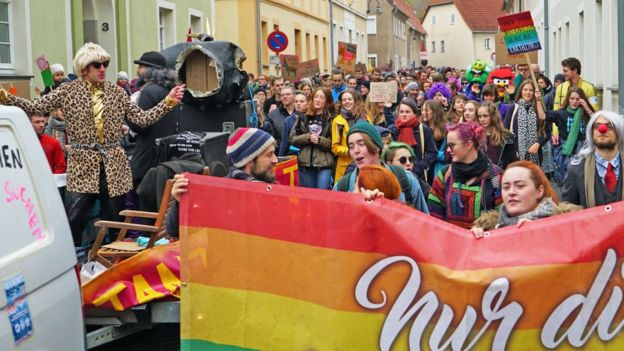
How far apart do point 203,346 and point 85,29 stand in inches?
748

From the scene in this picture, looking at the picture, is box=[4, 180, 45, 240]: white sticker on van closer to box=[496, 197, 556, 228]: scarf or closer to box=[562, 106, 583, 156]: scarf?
box=[496, 197, 556, 228]: scarf

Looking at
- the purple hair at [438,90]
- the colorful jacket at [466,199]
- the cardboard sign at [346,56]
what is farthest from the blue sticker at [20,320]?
the cardboard sign at [346,56]

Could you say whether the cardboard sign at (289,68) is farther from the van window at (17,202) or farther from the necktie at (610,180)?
the van window at (17,202)

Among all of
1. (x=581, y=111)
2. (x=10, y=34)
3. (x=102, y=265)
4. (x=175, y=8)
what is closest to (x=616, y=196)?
(x=102, y=265)

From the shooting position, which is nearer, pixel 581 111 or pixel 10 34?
pixel 581 111

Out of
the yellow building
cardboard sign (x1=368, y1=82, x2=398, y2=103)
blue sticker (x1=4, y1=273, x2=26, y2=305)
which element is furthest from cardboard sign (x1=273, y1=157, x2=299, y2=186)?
the yellow building

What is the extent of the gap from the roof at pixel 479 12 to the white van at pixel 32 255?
119531 mm

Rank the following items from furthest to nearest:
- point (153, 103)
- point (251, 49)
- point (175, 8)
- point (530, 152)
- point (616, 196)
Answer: point (251, 49) → point (175, 8) → point (530, 152) → point (153, 103) → point (616, 196)

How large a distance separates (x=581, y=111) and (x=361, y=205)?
9450 mm

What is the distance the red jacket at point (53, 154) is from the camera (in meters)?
9.41

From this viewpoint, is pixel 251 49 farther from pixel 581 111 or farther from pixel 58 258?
pixel 58 258

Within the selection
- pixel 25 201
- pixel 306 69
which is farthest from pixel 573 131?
pixel 306 69

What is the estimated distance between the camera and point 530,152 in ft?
42.2

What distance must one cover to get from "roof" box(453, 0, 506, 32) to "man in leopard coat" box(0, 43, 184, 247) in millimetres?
115915
